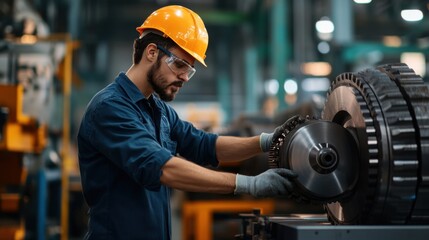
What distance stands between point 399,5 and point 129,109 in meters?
7.74

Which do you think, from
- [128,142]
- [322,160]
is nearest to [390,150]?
[322,160]

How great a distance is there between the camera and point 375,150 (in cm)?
196

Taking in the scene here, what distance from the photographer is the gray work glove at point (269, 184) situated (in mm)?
2049

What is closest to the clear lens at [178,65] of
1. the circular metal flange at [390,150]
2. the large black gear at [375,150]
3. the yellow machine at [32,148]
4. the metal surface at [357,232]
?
the large black gear at [375,150]

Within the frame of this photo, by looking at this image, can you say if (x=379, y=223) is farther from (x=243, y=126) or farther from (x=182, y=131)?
(x=243, y=126)

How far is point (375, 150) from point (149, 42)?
1.18 metres

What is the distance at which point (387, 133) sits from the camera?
1938 millimetres

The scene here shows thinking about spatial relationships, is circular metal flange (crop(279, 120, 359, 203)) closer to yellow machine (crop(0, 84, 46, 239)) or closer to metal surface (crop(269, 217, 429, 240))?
metal surface (crop(269, 217, 429, 240))

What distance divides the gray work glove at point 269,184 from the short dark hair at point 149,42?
782mm

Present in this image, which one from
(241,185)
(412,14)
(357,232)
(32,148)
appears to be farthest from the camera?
(412,14)

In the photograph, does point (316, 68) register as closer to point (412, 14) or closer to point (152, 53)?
point (412, 14)

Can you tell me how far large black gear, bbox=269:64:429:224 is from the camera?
192cm

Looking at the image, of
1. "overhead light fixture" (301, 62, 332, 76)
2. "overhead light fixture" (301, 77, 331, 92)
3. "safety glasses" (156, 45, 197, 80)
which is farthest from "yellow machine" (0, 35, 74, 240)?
"overhead light fixture" (301, 77, 331, 92)

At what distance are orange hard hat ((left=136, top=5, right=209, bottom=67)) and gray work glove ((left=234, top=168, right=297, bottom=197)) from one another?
75 centimetres
